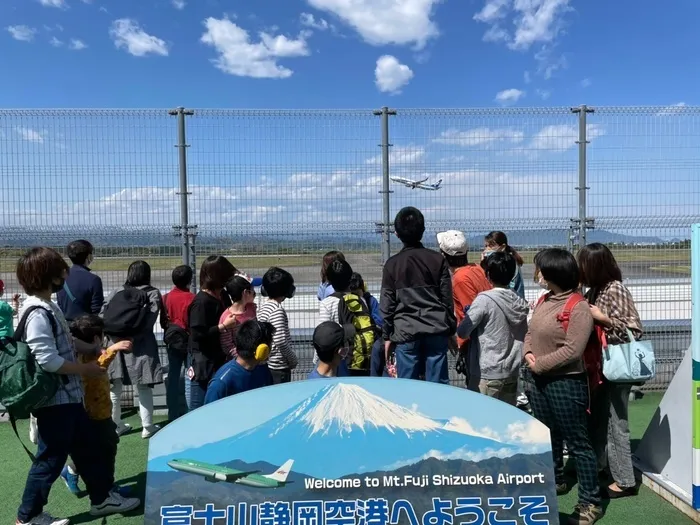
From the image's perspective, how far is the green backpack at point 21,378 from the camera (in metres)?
2.70

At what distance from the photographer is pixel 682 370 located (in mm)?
3379

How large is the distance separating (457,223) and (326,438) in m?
3.56

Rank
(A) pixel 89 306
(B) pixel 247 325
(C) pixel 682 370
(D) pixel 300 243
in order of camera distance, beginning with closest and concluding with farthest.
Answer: (B) pixel 247 325 → (C) pixel 682 370 → (A) pixel 89 306 → (D) pixel 300 243

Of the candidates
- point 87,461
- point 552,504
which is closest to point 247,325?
point 87,461

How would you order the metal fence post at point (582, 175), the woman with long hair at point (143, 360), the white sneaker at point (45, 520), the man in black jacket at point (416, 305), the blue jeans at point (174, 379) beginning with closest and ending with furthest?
the white sneaker at point (45, 520) < the man in black jacket at point (416, 305) < the woman with long hair at point (143, 360) < the blue jeans at point (174, 379) < the metal fence post at point (582, 175)

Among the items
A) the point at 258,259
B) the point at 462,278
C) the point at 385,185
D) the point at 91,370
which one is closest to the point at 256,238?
the point at 258,259

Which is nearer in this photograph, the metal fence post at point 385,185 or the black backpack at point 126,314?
the black backpack at point 126,314

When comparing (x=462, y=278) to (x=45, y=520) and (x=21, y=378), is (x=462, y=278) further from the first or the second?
(x=45, y=520)

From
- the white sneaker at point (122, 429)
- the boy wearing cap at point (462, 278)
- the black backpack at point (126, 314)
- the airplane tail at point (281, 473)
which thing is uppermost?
the boy wearing cap at point (462, 278)

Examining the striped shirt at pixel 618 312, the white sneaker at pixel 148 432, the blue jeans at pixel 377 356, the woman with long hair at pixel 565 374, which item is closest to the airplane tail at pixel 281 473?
the woman with long hair at pixel 565 374

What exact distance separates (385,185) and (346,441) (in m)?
3.45

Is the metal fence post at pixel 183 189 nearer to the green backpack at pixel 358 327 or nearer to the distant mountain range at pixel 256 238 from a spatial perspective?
the distant mountain range at pixel 256 238

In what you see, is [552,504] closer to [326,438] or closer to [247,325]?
[326,438]

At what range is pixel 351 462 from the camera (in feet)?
6.66
